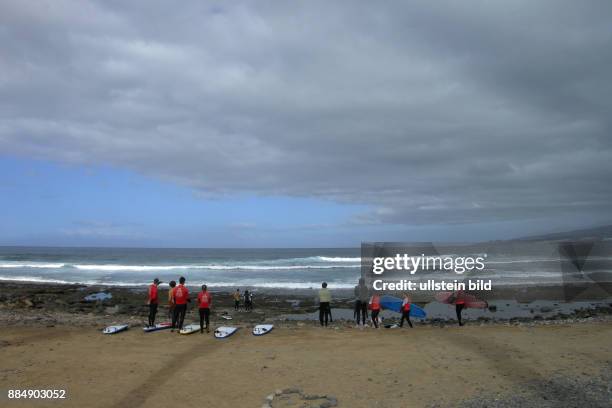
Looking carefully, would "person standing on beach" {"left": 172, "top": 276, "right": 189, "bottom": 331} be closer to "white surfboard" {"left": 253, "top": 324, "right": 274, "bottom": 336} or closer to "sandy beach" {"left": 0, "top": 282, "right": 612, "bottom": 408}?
"sandy beach" {"left": 0, "top": 282, "right": 612, "bottom": 408}

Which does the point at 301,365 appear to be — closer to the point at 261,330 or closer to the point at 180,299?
the point at 261,330

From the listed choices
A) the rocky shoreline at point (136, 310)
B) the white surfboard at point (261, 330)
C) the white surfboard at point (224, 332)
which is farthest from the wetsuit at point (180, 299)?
the rocky shoreline at point (136, 310)

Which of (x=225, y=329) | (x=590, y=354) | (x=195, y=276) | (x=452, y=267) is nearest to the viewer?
(x=590, y=354)

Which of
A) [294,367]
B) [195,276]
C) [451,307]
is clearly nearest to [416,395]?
[294,367]

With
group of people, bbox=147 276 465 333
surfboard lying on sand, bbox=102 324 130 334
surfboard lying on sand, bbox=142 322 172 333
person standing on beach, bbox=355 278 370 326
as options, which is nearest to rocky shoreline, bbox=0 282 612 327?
person standing on beach, bbox=355 278 370 326

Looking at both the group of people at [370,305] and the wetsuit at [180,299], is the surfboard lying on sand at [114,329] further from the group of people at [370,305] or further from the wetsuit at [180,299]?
the group of people at [370,305]

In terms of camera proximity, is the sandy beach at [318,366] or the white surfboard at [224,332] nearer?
the sandy beach at [318,366]

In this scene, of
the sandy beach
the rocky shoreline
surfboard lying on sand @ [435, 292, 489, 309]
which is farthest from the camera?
surfboard lying on sand @ [435, 292, 489, 309]

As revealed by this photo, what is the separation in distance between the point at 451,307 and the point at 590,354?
37.0ft

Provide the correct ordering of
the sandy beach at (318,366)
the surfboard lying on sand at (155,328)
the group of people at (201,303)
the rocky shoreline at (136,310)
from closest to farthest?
the sandy beach at (318,366), the group of people at (201,303), the surfboard lying on sand at (155,328), the rocky shoreline at (136,310)

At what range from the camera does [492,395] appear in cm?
716

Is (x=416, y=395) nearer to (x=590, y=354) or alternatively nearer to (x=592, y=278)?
(x=590, y=354)

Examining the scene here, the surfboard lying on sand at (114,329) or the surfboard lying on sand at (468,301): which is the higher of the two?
the surfboard lying on sand at (114,329)

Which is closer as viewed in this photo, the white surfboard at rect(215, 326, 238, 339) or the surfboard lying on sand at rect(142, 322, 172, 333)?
the white surfboard at rect(215, 326, 238, 339)
